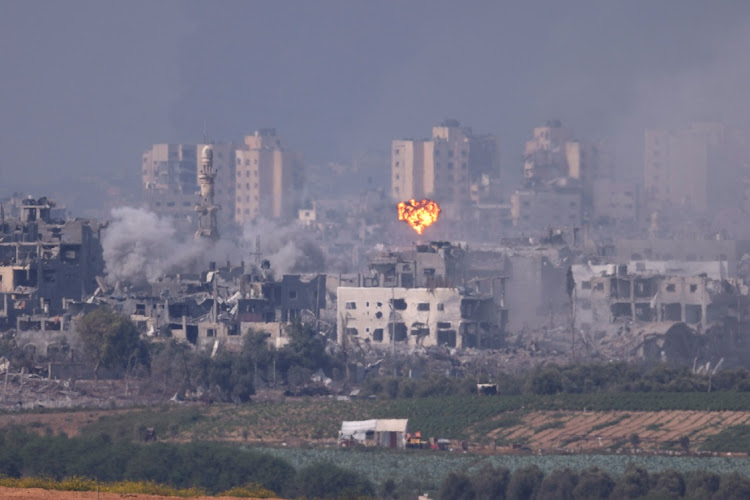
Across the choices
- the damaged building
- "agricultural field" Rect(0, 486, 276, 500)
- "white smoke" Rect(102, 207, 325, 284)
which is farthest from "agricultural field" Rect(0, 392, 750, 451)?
"white smoke" Rect(102, 207, 325, 284)

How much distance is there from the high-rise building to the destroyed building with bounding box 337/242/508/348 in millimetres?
69779

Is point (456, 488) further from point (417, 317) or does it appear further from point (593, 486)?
point (417, 317)

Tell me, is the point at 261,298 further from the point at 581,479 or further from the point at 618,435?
the point at 581,479

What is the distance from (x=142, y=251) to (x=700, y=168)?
75092 millimetres

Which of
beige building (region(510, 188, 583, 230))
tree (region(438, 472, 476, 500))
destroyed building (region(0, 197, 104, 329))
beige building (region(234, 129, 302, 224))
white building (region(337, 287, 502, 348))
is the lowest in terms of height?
tree (region(438, 472, 476, 500))

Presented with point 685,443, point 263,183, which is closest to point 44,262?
point 685,443

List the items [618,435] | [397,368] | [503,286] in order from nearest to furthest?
[618,435]
[397,368]
[503,286]

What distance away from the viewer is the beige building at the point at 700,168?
17188 centimetres

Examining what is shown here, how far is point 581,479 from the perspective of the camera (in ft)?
181

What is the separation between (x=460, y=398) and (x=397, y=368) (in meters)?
13.4

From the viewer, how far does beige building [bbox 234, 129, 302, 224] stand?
183750 millimetres

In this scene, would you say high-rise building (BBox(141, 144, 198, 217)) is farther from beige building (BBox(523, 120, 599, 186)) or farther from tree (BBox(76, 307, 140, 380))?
tree (BBox(76, 307, 140, 380))

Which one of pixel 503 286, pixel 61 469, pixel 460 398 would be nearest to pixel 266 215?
pixel 503 286

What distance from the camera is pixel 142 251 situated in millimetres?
109625
